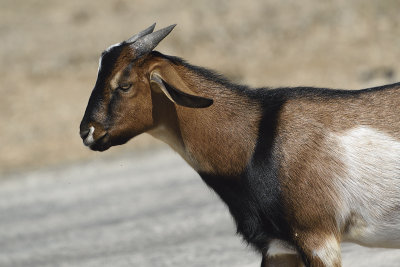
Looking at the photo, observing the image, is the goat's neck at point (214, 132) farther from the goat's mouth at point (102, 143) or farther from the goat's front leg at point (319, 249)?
the goat's front leg at point (319, 249)

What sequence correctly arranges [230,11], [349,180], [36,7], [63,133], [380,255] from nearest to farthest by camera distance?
[349,180]
[380,255]
[63,133]
[230,11]
[36,7]

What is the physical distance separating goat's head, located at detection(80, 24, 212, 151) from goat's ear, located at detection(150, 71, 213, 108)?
10mm

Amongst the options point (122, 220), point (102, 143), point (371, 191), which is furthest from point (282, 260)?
point (122, 220)

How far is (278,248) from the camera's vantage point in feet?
20.6

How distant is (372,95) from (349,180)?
0.70m

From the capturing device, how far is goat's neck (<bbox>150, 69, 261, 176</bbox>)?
6.50m

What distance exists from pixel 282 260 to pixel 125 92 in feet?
5.20

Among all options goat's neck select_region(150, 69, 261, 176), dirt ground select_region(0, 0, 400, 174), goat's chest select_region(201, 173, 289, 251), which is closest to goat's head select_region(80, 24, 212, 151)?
goat's neck select_region(150, 69, 261, 176)

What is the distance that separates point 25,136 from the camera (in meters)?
23.9

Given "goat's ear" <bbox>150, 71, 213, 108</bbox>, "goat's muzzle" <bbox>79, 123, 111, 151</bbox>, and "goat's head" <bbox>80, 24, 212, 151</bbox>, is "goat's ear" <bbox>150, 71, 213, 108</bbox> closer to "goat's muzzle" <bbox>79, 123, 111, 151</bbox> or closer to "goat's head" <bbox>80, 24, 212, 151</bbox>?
"goat's head" <bbox>80, 24, 212, 151</bbox>

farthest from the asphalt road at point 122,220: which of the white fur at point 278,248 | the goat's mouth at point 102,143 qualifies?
the goat's mouth at point 102,143

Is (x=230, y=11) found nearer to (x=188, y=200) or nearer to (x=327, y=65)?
(x=327, y=65)

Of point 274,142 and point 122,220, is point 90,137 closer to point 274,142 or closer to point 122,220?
point 274,142

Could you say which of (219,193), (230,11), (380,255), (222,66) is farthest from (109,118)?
(230,11)
